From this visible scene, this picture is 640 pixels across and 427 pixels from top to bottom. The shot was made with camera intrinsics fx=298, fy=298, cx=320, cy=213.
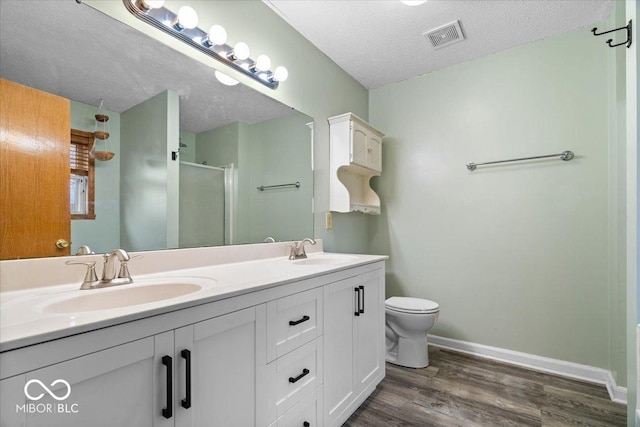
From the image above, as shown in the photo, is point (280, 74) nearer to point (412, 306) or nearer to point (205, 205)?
point (205, 205)

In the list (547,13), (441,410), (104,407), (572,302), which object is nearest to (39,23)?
(104,407)

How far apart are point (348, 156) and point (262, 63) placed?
0.88 m

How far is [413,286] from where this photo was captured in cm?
267

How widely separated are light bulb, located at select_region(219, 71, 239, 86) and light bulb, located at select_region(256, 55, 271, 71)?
0.17 metres

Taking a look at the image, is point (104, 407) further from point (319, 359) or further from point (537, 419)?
point (537, 419)

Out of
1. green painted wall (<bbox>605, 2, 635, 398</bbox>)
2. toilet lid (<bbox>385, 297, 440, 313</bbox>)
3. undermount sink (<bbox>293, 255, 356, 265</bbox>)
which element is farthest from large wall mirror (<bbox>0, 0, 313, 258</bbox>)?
green painted wall (<bbox>605, 2, 635, 398</bbox>)

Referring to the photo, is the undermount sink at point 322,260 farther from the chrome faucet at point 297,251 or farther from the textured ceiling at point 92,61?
the textured ceiling at point 92,61

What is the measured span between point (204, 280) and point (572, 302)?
7.86ft

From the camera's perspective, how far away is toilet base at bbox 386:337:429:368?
2.16 meters

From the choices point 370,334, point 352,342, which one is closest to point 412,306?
point 370,334

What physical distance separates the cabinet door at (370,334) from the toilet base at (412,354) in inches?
14.5

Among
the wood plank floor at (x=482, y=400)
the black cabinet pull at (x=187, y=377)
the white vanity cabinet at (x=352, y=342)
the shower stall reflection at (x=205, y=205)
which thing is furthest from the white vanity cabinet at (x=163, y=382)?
the wood plank floor at (x=482, y=400)

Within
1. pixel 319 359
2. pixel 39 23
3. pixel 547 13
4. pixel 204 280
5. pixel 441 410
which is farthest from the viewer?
pixel 547 13

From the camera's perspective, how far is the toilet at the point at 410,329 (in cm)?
210
